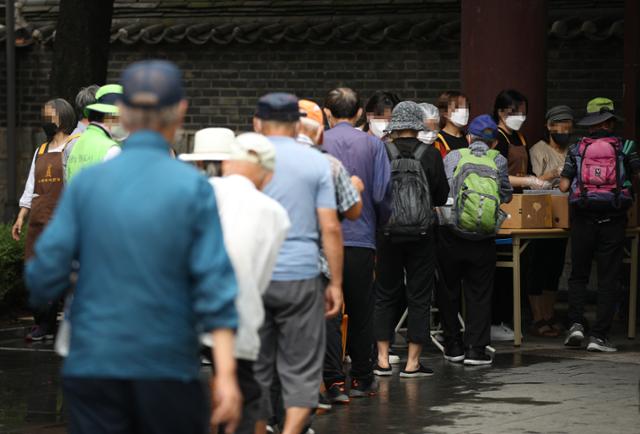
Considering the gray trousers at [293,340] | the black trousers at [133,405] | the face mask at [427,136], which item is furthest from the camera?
the face mask at [427,136]

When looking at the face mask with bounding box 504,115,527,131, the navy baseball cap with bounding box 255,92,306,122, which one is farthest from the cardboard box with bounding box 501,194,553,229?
the navy baseball cap with bounding box 255,92,306,122

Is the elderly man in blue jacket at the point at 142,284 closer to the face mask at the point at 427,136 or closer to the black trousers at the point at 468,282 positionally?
the black trousers at the point at 468,282

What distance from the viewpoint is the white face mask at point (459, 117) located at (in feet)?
36.9

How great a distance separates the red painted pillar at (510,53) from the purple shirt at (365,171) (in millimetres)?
4180

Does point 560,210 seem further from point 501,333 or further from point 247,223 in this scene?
point 247,223

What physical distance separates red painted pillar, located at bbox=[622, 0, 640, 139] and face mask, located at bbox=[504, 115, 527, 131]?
6.61ft

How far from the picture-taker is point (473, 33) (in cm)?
1285

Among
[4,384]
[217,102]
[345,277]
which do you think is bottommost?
[4,384]

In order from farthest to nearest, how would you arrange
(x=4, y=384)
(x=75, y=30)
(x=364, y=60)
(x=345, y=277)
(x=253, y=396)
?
(x=364, y=60)
(x=75, y=30)
(x=4, y=384)
(x=345, y=277)
(x=253, y=396)

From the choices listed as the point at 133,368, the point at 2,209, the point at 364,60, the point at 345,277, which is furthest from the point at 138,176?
the point at 2,209

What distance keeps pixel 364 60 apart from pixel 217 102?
188cm

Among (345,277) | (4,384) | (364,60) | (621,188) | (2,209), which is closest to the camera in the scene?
(345,277)

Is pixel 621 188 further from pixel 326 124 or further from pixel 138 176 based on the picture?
pixel 138 176

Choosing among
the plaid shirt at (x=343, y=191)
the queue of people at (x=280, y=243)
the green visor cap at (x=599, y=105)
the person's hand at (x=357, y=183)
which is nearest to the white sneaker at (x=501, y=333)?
the queue of people at (x=280, y=243)
